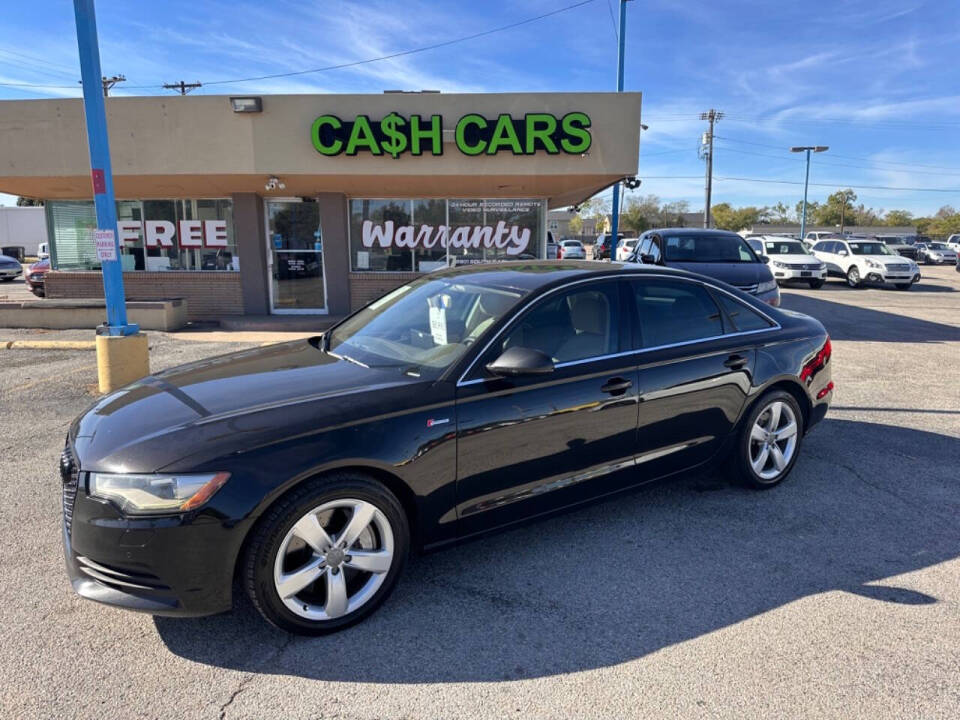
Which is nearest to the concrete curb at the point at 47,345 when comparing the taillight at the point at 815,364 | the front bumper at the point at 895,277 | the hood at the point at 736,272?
the taillight at the point at 815,364

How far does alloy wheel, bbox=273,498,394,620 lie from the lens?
276 cm

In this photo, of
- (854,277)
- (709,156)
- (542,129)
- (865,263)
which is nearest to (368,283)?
(542,129)

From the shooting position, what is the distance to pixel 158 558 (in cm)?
255

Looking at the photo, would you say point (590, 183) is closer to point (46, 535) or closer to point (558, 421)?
point (558, 421)

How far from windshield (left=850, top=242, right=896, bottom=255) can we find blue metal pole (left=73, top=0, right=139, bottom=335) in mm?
24702

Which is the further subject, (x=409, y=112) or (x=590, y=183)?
(x=590, y=183)

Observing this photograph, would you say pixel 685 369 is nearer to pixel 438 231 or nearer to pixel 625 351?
pixel 625 351

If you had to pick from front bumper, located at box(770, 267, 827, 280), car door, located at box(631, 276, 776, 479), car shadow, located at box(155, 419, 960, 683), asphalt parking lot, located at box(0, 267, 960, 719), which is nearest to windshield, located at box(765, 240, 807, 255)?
front bumper, located at box(770, 267, 827, 280)

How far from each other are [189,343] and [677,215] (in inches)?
3315

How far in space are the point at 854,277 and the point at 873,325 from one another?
1189cm

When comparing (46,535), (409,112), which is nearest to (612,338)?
(46,535)

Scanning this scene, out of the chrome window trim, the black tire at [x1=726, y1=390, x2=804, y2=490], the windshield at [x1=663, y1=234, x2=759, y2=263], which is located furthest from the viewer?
the windshield at [x1=663, y1=234, x2=759, y2=263]

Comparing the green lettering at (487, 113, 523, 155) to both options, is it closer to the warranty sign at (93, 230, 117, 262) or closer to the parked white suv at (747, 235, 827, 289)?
the warranty sign at (93, 230, 117, 262)

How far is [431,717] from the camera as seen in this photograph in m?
2.42
